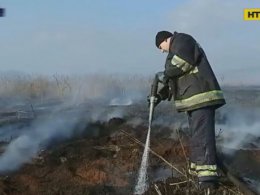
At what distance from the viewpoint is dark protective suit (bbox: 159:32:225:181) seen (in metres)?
5.62

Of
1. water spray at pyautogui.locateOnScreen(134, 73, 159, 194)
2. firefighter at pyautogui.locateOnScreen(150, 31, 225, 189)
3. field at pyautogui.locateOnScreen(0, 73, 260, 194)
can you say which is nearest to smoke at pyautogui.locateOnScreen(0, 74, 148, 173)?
field at pyautogui.locateOnScreen(0, 73, 260, 194)

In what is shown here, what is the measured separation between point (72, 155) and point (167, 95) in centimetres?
242

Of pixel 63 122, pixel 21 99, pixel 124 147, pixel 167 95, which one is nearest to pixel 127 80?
Result: pixel 21 99

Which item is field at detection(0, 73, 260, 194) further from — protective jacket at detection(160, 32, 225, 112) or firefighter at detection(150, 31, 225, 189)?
protective jacket at detection(160, 32, 225, 112)

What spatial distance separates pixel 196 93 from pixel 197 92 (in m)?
0.02

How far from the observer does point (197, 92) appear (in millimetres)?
5688

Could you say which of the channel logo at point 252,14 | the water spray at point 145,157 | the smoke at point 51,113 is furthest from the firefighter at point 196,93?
the channel logo at point 252,14

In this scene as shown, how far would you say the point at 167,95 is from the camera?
19.9 feet

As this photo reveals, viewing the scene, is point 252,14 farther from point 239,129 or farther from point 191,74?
point 191,74

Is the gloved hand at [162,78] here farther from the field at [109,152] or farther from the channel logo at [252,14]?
the channel logo at [252,14]

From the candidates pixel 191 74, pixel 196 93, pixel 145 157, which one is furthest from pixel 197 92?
pixel 145 157

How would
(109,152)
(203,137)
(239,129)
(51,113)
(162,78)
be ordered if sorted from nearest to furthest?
(203,137)
(162,78)
(109,152)
(239,129)
(51,113)

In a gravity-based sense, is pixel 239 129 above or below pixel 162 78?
below

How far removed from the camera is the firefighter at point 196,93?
562 centimetres
